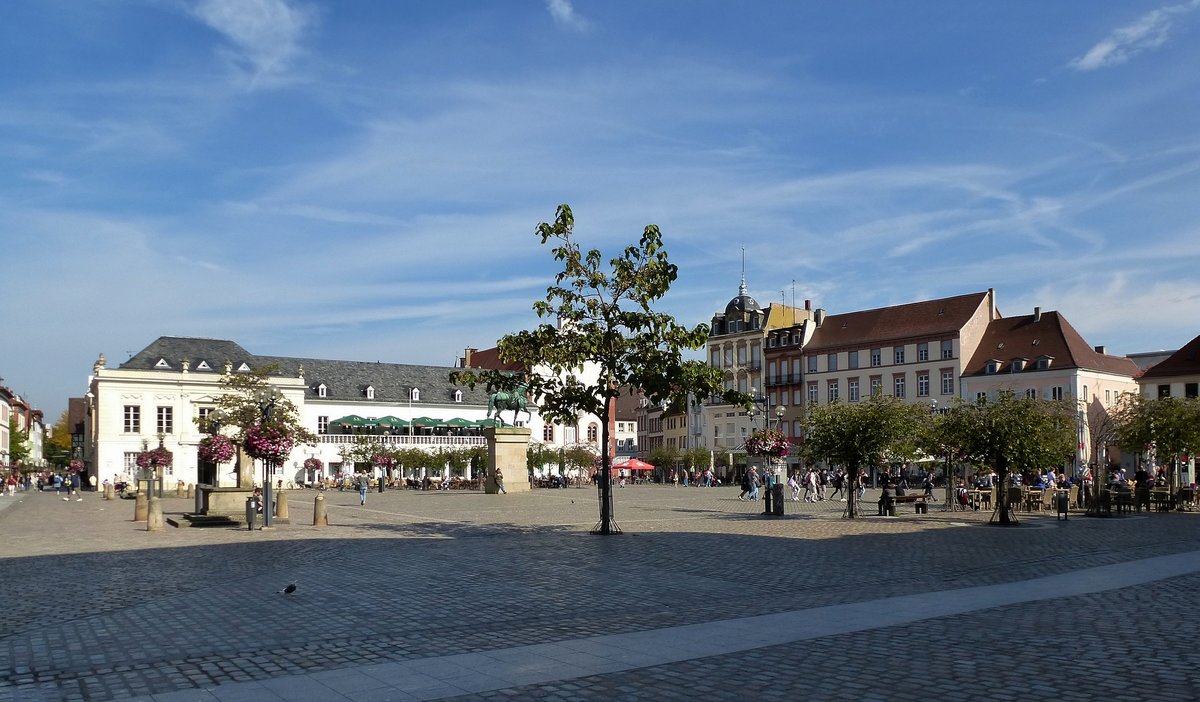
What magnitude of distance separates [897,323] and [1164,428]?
154ft

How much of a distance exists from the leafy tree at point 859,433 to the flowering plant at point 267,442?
15867mm

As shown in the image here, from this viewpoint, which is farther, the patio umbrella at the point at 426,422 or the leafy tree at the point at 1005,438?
the patio umbrella at the point at 426,422

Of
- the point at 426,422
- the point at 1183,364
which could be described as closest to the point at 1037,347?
the point at 1183,364

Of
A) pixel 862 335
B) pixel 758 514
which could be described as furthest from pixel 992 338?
pixel 758 514

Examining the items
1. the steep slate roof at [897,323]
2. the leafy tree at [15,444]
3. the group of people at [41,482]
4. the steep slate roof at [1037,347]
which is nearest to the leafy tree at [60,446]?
the leafy tree at [15,444]

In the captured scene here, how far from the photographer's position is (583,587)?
1512 cm

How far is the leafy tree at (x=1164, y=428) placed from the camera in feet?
139

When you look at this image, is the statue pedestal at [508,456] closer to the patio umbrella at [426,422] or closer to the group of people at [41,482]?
the group of people at [41,482]

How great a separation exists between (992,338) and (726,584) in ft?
247

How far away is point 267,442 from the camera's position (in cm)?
2820

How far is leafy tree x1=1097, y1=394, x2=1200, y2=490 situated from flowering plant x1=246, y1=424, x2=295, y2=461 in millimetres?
35732

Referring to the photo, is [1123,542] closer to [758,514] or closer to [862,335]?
[758,514]

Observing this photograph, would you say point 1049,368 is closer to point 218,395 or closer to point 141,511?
point 218,395

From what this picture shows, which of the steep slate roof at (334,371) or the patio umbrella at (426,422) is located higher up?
the steep slate roof at (334,371)
